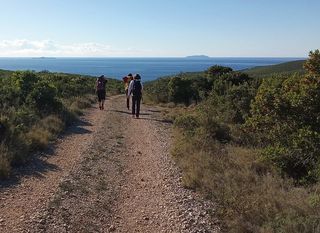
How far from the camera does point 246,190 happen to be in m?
8.64

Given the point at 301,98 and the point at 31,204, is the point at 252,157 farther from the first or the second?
the point at 31,204

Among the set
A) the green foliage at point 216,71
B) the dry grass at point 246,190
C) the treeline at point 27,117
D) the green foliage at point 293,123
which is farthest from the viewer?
the green foliage at point 216,71

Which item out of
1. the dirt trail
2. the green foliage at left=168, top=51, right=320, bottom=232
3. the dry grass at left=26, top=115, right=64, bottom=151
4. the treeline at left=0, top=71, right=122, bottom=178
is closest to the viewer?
the dirt trail

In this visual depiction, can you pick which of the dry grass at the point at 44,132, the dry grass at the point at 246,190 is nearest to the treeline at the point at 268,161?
the dry grass at the point at 246,190

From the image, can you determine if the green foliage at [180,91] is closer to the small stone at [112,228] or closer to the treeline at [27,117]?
the treeline at [27,117]

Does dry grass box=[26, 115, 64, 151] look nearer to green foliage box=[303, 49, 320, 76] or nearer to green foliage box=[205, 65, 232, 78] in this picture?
green foliage box=[303, 49, 320, 76]

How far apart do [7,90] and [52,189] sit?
10128 millimetres

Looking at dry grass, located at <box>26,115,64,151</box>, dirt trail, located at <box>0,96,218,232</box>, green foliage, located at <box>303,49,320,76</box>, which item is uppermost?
green foliage, located at <box>303,49,320,76</box>

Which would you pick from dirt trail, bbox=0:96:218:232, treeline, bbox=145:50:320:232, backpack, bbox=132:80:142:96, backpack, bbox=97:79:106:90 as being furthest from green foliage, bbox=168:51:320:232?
backpack, bbox=97:79:106:90

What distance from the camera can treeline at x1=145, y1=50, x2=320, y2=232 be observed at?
7344mm

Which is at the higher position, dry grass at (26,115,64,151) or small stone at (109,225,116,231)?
dry grass at (26,115,64,151)

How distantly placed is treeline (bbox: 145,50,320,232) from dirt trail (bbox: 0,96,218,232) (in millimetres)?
470

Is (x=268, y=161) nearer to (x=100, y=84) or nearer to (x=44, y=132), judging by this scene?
(x=44, y=132)

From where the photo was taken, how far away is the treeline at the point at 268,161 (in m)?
7.34
